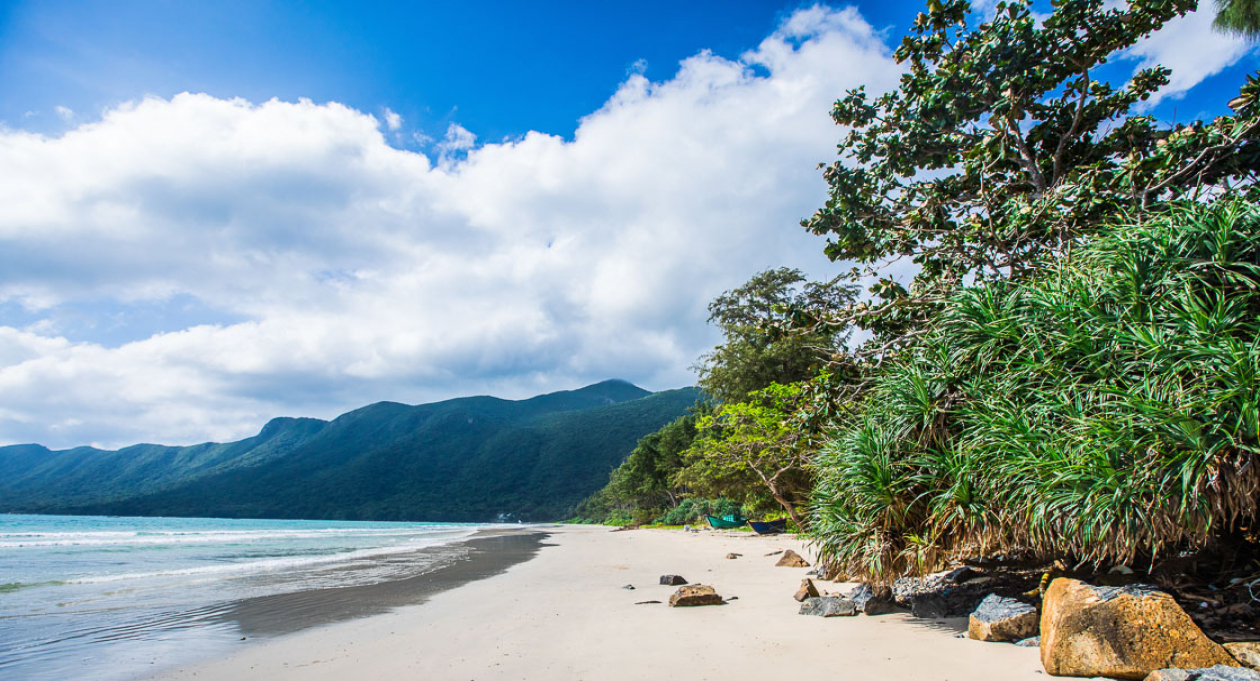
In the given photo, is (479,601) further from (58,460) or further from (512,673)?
(58,460)

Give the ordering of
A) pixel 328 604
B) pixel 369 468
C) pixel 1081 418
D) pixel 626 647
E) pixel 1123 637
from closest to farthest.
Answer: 1. pixel 1123 637
2. pixel 1081 418
3. pixel 626 647
4. pixel 328 604
5. pixel 369 468

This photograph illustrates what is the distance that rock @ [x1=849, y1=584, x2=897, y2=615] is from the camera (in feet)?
19.5

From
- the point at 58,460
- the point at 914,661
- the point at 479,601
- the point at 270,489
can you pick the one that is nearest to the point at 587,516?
the point at 270,489

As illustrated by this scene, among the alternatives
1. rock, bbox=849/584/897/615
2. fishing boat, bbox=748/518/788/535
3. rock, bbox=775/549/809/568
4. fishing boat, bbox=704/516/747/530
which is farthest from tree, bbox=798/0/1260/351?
fishing boat, bbox=704/516/747/530

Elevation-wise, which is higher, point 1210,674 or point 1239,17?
point 1239,17

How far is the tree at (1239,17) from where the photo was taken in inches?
286

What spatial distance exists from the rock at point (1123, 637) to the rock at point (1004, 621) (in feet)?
2.44

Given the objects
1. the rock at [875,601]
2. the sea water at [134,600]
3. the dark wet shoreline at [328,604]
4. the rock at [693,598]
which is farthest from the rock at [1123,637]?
the dark wet shoreline at [328,604]

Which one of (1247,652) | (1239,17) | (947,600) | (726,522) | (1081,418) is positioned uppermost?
(1239,17)

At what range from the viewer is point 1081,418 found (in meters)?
4.15

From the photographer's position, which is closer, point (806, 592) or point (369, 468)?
point (806, 592)

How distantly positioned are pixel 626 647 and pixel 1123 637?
11.3ft

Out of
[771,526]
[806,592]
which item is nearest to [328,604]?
[806,592]

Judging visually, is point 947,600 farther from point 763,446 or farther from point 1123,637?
point 763,446
